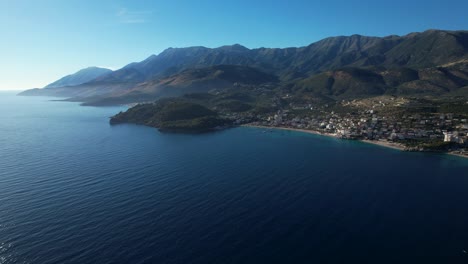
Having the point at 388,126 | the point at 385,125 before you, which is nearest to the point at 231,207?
the point at 388,126

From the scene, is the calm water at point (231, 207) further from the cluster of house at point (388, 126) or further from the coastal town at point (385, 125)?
the cluster of house at point (388, 126)

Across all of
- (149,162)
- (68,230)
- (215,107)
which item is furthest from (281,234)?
(215,107)

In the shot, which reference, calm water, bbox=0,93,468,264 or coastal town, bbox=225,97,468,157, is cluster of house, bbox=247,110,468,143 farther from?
calm water, bbox=0,93,468,264

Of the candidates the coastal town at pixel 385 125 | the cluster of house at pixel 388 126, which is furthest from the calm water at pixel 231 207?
the cluster of house at pixel 388 126

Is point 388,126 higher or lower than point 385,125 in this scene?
lower

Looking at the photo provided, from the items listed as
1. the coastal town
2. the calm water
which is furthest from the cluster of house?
the calm water

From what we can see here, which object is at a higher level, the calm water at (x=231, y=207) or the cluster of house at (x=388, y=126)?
the cluster of house at (x=388, y=126)

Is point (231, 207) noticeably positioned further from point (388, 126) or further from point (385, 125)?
point (385, 125)

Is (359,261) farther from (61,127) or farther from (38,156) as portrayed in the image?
(61,127)
